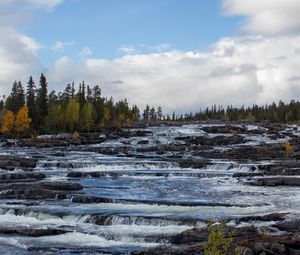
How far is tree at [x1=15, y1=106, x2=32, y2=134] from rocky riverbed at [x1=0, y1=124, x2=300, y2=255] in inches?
1650

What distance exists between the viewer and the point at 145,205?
36.6 meters

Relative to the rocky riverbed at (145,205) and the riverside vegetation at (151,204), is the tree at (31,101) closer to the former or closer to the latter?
the riverside vegetation at (151,204)

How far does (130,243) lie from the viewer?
84.8 ft

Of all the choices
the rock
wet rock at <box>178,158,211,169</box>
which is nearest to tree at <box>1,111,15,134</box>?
wet rock at <box>178,158,211,169</box>

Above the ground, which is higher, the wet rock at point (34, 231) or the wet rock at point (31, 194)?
the wet rock at point (31, 194)

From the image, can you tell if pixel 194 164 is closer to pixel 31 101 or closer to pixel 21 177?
pixel 21 177

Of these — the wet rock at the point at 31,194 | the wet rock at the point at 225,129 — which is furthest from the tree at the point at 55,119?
the wet rock at the point at 31,194

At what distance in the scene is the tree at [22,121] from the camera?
11988cm

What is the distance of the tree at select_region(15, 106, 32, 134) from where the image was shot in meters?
120

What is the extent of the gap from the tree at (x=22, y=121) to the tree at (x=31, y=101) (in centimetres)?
605

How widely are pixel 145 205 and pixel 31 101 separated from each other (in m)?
100

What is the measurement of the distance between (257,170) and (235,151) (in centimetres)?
2224

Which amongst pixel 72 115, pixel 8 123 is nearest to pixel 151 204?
pixel 8 123

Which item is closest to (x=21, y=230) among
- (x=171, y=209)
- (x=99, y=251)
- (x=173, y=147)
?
(x=99, y=251)
